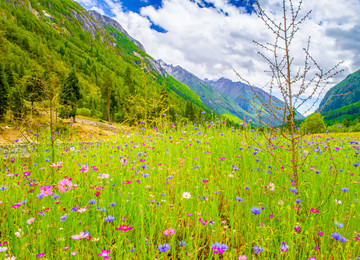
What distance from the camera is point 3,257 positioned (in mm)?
1578

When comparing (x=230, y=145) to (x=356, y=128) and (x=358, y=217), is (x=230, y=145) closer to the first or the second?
(x=358, y=217)

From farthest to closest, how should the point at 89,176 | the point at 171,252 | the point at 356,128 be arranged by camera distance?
the point at 356,128
the point at 89,176
the point at 171,252

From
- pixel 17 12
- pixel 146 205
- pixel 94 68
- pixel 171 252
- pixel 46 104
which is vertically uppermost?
pixel 17 12

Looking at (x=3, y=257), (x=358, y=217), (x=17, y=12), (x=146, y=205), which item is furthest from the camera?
(x=17, y=12)

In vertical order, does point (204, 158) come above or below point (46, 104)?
below

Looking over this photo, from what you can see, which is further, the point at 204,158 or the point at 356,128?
the point at 356,128

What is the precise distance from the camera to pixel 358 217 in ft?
7.41

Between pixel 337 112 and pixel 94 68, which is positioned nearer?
pixel 94 68

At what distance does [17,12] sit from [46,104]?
189m

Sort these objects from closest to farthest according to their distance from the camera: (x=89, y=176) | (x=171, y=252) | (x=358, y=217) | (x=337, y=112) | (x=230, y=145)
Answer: (x=171, y=252) < (x=358, y=217) < (x=89, y=176) < (x=230, y=145) < (x=337, y=112)

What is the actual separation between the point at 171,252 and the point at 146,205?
0.67m

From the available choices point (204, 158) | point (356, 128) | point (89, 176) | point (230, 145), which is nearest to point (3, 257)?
point (89, 176)

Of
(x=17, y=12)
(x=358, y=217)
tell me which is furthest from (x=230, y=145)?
(x=17, y=12)

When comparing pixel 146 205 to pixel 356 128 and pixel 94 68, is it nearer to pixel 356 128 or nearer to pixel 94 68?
pixel 356 128
